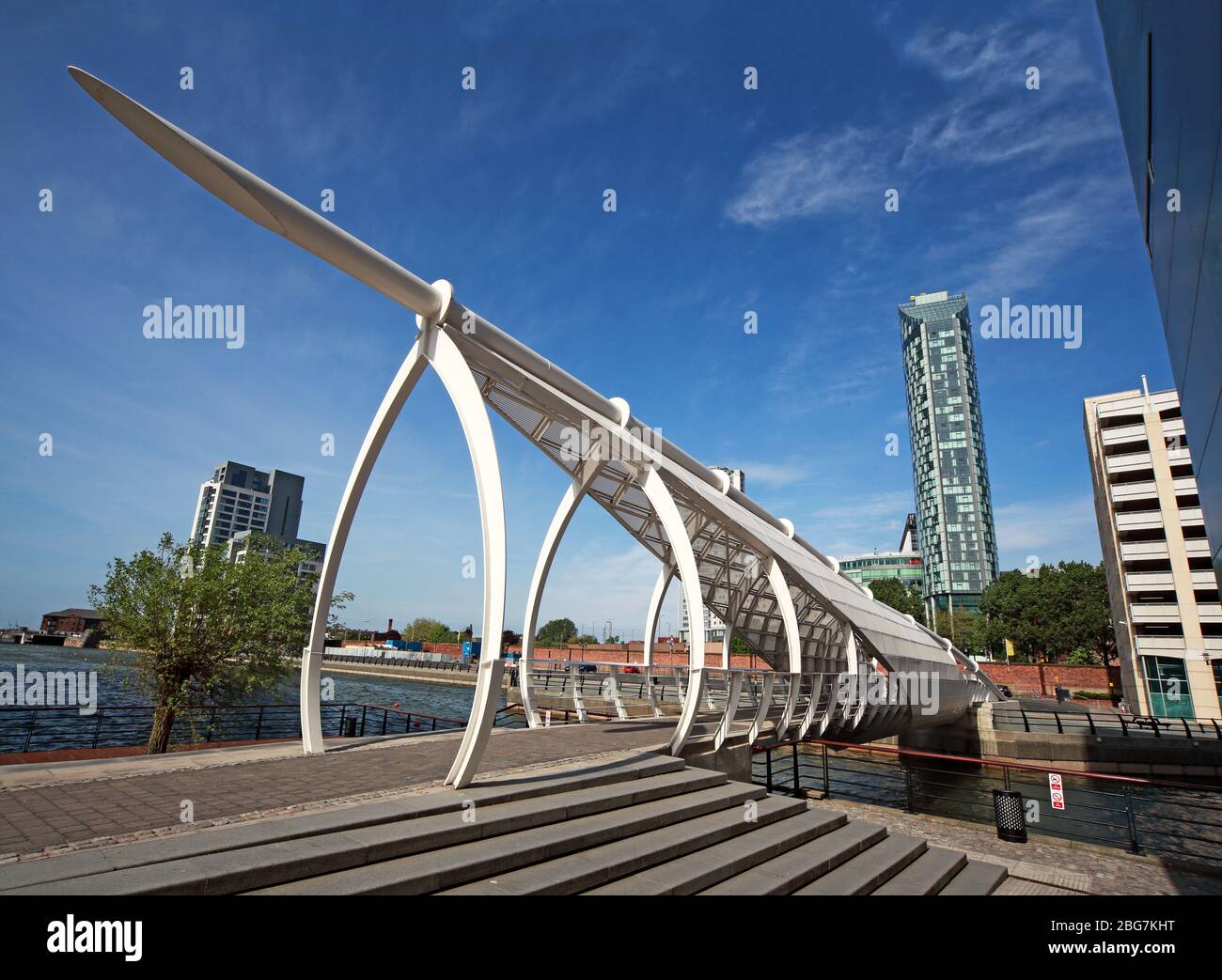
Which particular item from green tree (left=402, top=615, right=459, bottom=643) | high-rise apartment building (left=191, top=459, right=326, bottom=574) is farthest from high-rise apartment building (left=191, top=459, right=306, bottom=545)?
green tree (left=402, top=615, right=459, bottom=643)

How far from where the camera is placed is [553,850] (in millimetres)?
5688

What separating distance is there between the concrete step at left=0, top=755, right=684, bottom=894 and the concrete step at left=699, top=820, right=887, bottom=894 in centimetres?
204

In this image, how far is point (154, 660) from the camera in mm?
12430

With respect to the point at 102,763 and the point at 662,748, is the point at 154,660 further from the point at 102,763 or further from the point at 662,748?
the point at 662,748

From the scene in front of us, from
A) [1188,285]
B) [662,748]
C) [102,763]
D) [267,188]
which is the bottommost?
[662,748]

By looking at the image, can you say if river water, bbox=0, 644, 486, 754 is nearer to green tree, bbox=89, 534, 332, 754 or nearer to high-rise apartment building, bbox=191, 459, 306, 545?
green tree, bbox=89, 534, 332, 754

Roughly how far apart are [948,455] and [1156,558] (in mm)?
82859

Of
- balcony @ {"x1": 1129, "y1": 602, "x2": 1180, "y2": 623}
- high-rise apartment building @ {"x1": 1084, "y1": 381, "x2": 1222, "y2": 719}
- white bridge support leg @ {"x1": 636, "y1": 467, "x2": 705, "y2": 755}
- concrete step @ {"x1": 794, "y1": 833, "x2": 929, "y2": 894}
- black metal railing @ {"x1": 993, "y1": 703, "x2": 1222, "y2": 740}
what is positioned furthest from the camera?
balcony @ {"x1": 1129, "y1": 602, "x2": 1180, "y2": 623}

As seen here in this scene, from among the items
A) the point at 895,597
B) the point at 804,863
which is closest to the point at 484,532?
the point at 804,863

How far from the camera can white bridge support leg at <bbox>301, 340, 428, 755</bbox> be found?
8641 mm

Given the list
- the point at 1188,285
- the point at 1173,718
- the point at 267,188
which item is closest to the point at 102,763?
the point at 267,188

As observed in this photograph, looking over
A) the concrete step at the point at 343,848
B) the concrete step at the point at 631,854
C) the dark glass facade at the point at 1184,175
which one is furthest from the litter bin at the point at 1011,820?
the concrete step at the point at 343,848

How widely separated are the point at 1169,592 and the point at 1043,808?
40427mm

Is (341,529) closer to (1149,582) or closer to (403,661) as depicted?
(1149,582)
